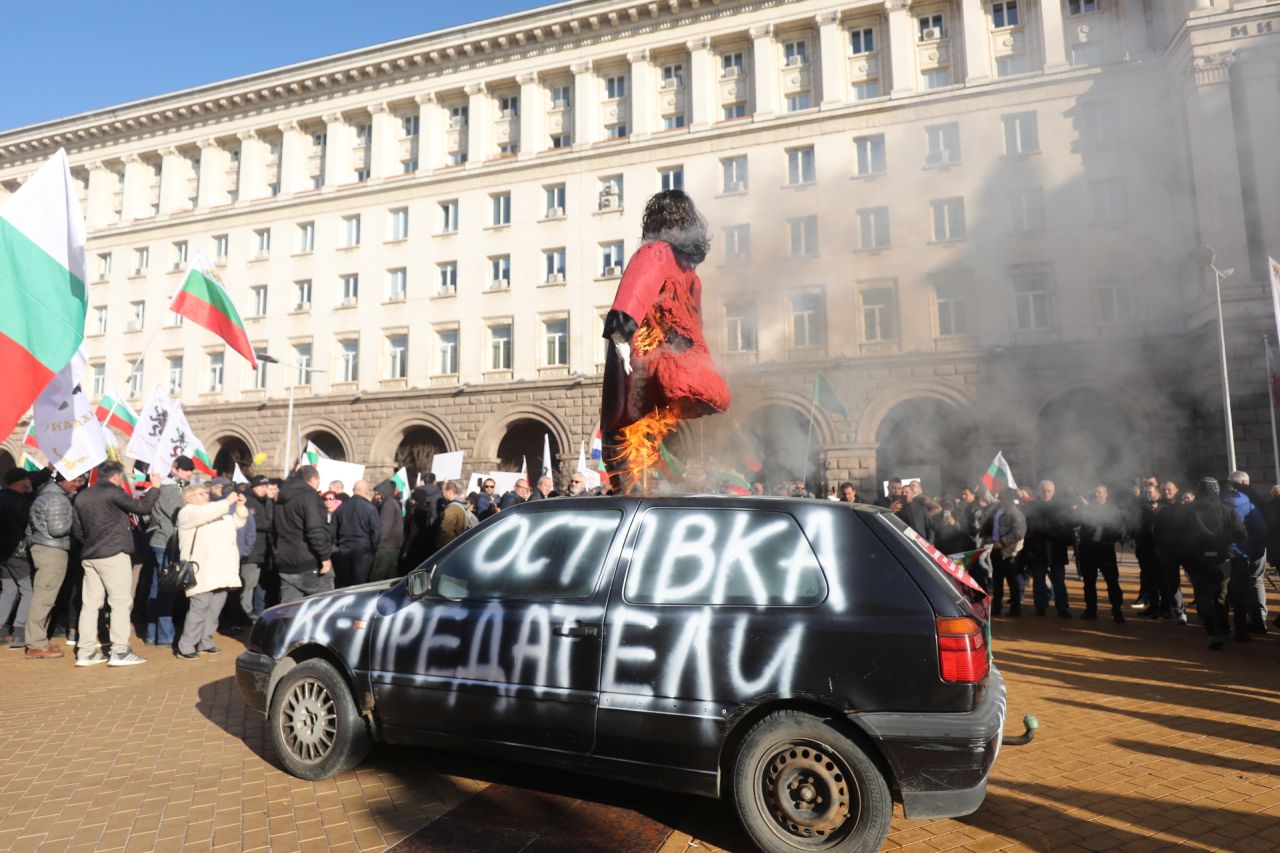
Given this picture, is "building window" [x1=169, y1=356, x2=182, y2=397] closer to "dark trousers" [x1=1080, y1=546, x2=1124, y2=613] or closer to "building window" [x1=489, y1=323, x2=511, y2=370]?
"building window" [x1=489, y1=323, x2=511, y2=370]

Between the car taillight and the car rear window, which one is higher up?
the car rear window

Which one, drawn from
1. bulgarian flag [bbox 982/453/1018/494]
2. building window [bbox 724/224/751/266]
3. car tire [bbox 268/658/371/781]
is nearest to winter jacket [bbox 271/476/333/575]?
car tire [bbox 268/658/371/781]

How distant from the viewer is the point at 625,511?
10.5 ft

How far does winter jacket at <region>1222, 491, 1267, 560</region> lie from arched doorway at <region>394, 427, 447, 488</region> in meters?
21.9

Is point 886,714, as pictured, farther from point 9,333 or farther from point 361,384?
point 361,384

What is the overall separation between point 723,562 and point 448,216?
26.5m

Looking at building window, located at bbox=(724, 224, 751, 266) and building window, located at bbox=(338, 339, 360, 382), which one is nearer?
building window, located at bbox=(724, 224, 751, 266)

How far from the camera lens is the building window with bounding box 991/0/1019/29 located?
21.0 m

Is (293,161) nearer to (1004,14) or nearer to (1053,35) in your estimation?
(1004,14)

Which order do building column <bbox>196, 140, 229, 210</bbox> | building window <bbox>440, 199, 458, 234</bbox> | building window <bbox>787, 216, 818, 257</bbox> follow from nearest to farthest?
building window <bbox>787, 216, 818, 257</bbox> < building window <bbox>440, 199, 458, 234</bbox> < building column <bbox>196, 140, 229, 210</bbox>

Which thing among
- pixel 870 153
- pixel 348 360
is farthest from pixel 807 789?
pixel 348 360

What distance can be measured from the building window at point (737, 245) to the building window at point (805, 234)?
123cm

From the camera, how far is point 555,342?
24609mm

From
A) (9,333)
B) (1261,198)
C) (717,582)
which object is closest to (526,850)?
(717,582)
